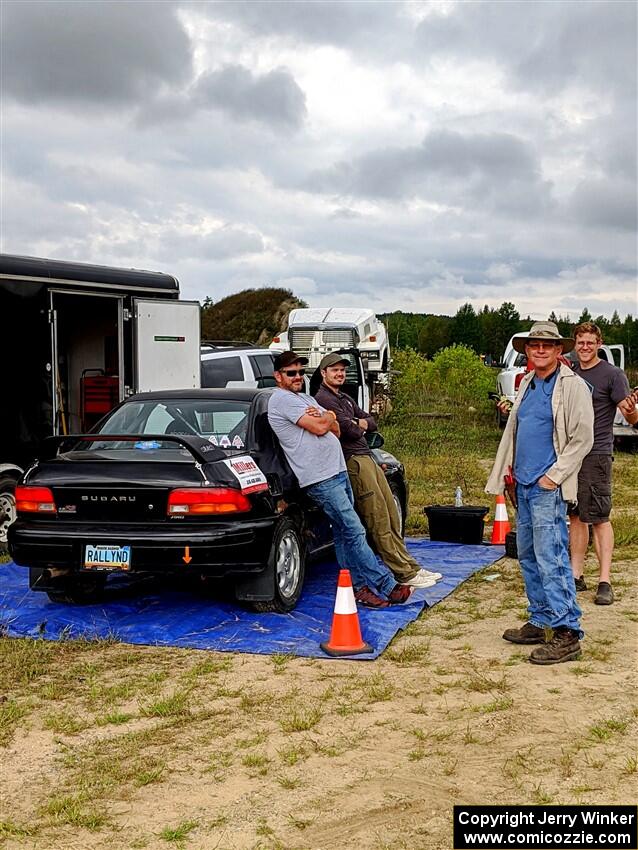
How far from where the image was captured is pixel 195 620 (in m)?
6.93

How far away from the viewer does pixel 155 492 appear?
6637mm

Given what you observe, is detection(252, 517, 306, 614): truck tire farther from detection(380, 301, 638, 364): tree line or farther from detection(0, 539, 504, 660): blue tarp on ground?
detection(380, 301, 638, 364): tree line

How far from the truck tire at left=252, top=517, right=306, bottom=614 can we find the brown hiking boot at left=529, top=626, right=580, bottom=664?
1770 mm

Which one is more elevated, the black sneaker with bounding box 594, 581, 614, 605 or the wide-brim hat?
the wide-brim hat

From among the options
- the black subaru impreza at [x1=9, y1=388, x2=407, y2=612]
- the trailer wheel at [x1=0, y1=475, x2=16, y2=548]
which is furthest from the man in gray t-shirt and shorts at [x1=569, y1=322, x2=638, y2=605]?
the trailer wheel at [x1=0, y1=475, x2=16, y2=548]

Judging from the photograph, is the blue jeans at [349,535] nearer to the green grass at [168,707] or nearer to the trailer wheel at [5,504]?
the green grass at [168,707]

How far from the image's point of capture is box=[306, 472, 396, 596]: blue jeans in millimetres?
7105

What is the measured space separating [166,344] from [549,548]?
6936 mm

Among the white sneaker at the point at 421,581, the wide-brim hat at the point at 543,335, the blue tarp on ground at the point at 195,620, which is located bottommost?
the blue tarp on ground at the point at 195,620

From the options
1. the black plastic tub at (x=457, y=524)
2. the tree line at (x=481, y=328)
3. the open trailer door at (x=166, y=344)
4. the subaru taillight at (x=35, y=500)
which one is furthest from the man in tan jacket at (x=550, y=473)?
the tree line at (x=481, y=328)

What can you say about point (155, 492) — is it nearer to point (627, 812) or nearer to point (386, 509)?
point (386, 509)

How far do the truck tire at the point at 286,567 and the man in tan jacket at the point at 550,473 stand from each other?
164 cm

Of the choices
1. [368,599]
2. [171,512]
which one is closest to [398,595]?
[368,599]

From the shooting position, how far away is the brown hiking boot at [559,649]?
6027 mm
